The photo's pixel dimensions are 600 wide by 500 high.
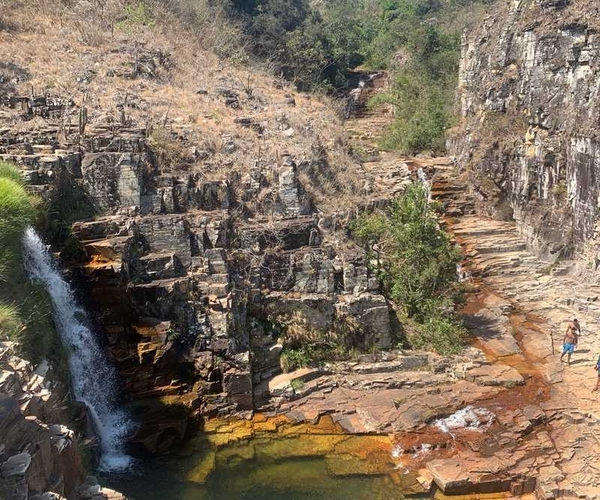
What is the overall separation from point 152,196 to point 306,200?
509 cm

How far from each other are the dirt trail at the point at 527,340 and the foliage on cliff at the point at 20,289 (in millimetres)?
9111

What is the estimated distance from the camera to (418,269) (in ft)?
58.6

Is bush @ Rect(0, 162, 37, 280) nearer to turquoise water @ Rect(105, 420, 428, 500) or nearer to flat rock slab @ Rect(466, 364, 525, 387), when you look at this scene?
turquoise water @ Rect(105, 420, 428, 500)

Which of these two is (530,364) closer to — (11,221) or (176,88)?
(11,221)

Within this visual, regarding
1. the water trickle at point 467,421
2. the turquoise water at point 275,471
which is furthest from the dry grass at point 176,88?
the turquoise water at point 275,471

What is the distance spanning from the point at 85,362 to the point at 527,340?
13472 millimetres

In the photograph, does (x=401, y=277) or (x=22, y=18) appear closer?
(x=401, y=277)

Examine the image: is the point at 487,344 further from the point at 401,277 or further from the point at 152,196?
the point at 152,196

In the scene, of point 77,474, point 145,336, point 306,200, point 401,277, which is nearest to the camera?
point 77,474

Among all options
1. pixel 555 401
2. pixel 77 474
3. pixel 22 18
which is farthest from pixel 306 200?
pixel 22 18

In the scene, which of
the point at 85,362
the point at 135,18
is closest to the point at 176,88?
the point at 135,18

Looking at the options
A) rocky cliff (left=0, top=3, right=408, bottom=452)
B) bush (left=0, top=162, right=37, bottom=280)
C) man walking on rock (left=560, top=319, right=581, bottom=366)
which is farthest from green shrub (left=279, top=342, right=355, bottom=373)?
bush (left=0, top=162, right=37, bottom=280)

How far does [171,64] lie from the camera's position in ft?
82.5

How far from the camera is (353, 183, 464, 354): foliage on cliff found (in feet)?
56.6
